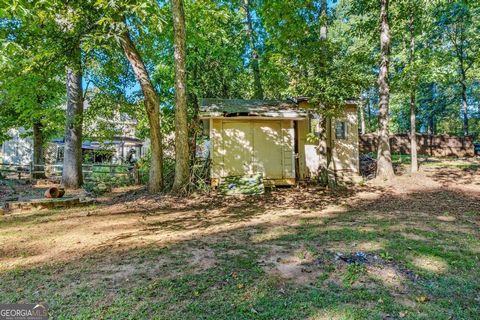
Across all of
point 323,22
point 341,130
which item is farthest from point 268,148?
point 323,22

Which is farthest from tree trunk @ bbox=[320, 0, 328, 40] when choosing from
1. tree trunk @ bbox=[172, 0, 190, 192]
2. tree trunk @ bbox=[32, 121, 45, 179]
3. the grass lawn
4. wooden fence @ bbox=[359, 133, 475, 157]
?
tree trunk @ bbox=[32, 121, 45, 179]

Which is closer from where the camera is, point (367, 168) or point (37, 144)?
point (367, 168)

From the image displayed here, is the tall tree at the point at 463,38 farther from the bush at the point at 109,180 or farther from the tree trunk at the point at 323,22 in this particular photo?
the bush at the point at 109,180

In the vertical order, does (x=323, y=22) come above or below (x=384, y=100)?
above

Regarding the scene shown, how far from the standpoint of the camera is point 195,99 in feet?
45.1

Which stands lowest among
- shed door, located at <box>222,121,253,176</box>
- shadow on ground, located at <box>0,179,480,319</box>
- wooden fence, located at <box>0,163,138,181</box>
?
shadow on ground, located at <box>0,179,480,319</box>

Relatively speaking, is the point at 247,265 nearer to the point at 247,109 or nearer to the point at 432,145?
the point at 247,109

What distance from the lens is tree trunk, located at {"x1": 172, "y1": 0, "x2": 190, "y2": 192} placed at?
8.84m

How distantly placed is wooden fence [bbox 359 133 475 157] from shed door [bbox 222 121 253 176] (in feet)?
47.7

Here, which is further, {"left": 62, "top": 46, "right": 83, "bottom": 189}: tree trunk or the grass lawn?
{"left": 62, "top": 46, "right": 83, "bottom": 189}: tree trunk

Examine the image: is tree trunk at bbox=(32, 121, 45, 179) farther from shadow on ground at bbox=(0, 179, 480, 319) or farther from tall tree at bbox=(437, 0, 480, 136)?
tall tree at bbox=(437, 0, 480, 136)

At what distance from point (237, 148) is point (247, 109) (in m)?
1.44

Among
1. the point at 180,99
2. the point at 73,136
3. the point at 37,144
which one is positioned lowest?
the point at 73,136

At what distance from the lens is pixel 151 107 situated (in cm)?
951
